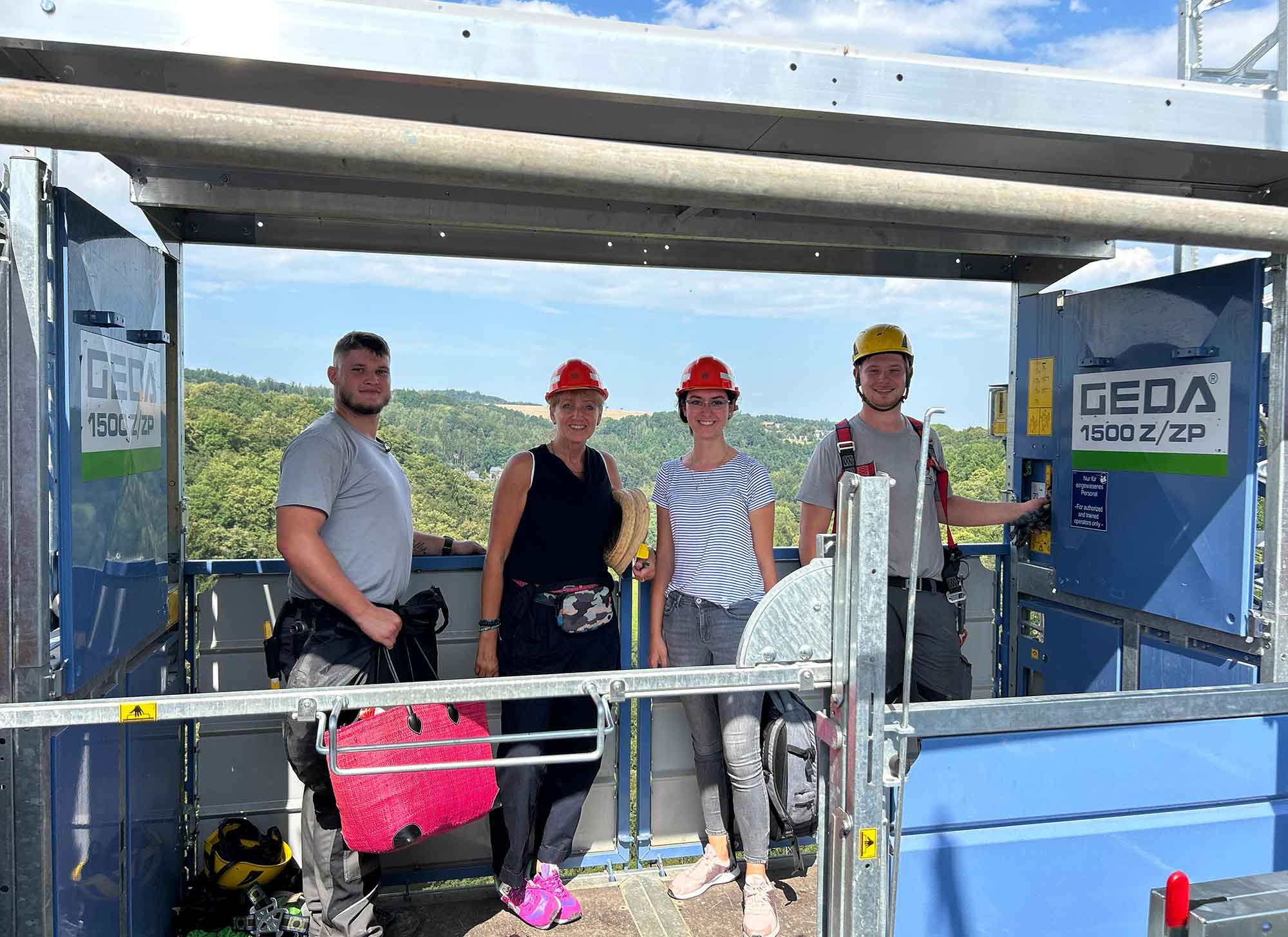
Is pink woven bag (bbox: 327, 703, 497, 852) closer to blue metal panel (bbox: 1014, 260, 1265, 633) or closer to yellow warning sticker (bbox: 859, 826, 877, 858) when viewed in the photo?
yellow warning sticker (bbox: 859, 826, 877, 858)

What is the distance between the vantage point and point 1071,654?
376cm

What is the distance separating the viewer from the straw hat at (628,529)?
354 centimetres

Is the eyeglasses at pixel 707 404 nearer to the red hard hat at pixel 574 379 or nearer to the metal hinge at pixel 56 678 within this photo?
the red hard hat at pixel 574 379

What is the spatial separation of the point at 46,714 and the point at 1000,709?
1697 millimetres

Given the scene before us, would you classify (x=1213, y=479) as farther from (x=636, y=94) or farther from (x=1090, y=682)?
(x=636, y=94)

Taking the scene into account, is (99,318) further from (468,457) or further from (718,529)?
(468,457)

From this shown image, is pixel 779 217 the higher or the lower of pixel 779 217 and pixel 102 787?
the higher

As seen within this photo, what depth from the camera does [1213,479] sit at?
2.96m

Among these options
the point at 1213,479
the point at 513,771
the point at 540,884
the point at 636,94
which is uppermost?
the point at 636,94

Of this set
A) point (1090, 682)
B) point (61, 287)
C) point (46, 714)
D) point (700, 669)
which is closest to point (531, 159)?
point (700, 669)

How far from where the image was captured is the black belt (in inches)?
137

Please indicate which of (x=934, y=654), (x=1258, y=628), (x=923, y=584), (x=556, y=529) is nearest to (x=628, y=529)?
(x=556, y=529)

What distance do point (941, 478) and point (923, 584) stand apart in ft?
1.54

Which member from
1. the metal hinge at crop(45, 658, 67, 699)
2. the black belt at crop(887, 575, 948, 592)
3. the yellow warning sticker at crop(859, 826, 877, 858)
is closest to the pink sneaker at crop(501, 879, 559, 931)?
the black belt at crop(887, 575, 948, 592)
